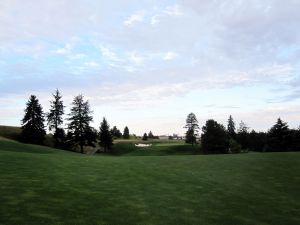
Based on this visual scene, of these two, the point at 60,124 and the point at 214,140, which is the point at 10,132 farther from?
the point at 214,140

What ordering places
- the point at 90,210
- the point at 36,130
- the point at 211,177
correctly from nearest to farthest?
the point at 90,210
the point at 211,177
the point at 36,130

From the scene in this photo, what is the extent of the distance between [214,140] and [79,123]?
37.5 metres

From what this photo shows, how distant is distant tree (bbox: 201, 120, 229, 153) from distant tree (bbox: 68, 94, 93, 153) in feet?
108

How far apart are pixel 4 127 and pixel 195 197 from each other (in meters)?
81.2

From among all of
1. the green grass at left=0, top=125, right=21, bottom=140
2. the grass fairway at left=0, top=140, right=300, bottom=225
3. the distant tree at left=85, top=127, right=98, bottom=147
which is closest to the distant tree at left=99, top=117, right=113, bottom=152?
the distant tree at left=85, top=127, right=98, bottom=147

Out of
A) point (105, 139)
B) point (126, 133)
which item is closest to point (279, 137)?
point (105, 139)

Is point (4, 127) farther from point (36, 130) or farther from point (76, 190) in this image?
point (76, 190)

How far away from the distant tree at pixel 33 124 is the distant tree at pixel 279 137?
5944 cm

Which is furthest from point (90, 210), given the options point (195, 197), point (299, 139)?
point (299, 139)

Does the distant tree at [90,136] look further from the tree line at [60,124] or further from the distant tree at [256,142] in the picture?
the distant tree at [256,142]

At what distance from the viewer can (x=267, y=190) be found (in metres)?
16.2

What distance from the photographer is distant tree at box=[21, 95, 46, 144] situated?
75562 mm

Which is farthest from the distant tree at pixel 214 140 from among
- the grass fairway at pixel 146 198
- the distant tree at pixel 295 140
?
the grass fairway at pixel 146 198

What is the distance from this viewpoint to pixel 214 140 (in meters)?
94.9
